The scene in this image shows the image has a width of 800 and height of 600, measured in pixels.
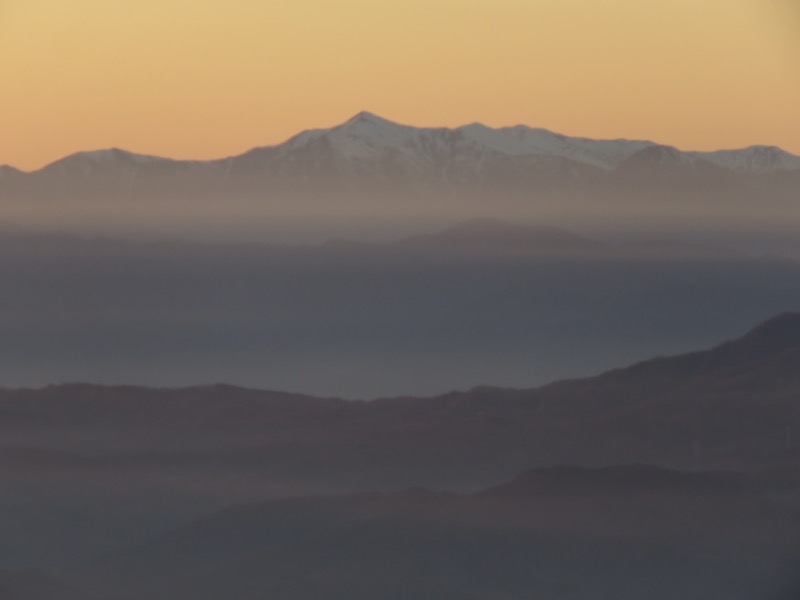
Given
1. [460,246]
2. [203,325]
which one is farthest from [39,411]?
[460,246]

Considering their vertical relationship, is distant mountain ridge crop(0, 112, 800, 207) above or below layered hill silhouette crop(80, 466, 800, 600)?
above

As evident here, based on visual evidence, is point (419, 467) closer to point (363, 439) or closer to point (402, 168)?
point (363, 439)

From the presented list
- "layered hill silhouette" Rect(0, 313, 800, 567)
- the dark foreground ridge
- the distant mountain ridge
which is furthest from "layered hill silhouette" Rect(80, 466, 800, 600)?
the distant mountain ridge

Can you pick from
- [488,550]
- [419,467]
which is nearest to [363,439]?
[419,467]

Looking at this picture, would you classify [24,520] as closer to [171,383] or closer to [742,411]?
[171,383]

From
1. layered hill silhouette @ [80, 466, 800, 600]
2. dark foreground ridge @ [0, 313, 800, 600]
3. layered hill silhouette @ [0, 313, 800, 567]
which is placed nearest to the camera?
layered hill silhouette @ [80, 466, 800, 600]

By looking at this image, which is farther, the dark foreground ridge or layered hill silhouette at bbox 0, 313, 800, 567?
layered hill silhouette at bbox 0, 313, 800, 567

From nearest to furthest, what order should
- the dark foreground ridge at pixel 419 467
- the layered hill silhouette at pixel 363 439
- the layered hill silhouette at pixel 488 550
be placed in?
the layered hill silhouette at pixel 488 550, the dark foreground ridge at pixel 419 467, the layered hill silhouette at pixel 363 439

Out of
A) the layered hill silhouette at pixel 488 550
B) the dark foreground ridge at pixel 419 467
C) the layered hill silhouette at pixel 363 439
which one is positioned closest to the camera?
the layered hill silhouette at pixel 488 550

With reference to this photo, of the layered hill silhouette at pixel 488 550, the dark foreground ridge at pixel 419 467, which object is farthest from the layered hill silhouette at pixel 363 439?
the layered hill silhouette at pixel 488 550

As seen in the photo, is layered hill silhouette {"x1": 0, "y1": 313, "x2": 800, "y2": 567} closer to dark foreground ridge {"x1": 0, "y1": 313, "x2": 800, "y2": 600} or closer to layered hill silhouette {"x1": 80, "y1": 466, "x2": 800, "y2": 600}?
dark foreground ridge {"x1": 0, "y1": 313, "x2": 800, "y2": 600}

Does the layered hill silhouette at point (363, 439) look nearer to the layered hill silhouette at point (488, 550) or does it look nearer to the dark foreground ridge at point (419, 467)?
the dark foreground ridge at point (419, 467)

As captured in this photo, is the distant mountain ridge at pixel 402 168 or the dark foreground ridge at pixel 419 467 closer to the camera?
the dark foreground ridge at pixel 419 467

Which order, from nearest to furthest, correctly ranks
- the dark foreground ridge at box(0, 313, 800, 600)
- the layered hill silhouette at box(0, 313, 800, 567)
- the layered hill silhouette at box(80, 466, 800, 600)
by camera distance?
the layered hill silhouette at box(80, 466, 800, 600), the dark foreground ridge at box(0, 313, 800, 600), the layered hill silhouette at box(0, 313, 800, 567)
